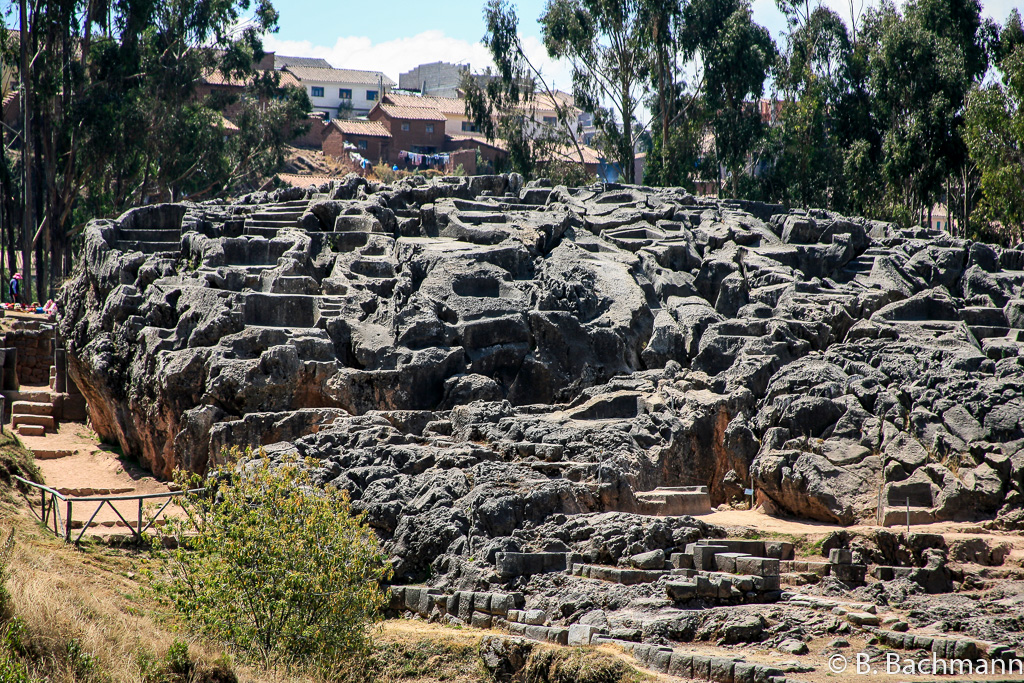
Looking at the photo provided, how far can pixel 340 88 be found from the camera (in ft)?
260

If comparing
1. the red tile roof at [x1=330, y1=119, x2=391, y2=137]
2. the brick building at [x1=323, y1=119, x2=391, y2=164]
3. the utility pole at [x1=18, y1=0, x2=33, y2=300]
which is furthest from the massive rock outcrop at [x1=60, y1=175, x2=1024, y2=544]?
the red tile roof at [x1=330, y1=119, x2=391, y2=137]

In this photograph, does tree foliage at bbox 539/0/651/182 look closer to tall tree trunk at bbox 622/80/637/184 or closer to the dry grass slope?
tall tree trunk at bbox 622/80/637/184

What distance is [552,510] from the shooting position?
18562mm

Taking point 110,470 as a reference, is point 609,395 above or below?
above

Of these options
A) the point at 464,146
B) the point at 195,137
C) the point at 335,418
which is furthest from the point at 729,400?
the point at 464,146

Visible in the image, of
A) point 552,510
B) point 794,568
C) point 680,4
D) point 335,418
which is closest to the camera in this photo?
point 794,568

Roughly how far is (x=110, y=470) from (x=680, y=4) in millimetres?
32488

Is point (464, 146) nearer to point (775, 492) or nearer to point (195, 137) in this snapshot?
point (195, 137)

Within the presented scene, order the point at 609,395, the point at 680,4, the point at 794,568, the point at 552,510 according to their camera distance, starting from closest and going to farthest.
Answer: the point at 794,568 < the point at 552,510 < the point at 609,395 < the point at 680,4

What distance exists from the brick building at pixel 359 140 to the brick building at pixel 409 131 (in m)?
0.52

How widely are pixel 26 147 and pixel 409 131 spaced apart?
101 ft

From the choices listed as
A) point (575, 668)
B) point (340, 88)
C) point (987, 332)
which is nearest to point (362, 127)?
point (340, 88)

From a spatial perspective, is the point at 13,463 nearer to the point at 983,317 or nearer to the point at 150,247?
the point at 150,247

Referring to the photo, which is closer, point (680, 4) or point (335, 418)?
point (335, 418)
